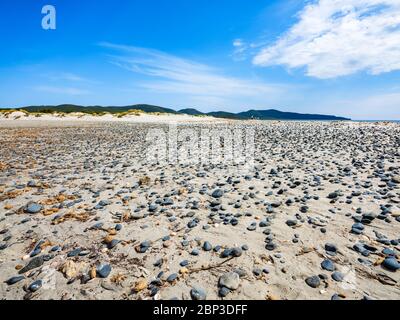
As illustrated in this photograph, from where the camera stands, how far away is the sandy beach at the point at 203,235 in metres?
3.19

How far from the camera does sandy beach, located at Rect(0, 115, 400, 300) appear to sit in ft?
10.5

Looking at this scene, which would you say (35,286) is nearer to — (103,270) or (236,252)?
(103,270)

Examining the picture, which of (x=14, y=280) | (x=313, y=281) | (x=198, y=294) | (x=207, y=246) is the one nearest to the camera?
(x=198, y=294)

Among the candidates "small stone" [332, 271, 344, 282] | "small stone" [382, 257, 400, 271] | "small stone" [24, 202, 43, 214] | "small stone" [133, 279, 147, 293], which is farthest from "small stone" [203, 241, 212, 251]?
"small stone" [24, 202, 43, 214]

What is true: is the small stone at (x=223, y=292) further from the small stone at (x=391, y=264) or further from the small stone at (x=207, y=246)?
the small stone at (x=391, y=264)

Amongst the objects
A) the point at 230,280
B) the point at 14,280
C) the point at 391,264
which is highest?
the point at 391,264

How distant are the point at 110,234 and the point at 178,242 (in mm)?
1294

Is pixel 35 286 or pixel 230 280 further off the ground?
pixel 230 280

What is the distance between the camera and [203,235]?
14.6ft

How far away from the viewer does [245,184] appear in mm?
7250

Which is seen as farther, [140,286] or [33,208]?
[33,208]

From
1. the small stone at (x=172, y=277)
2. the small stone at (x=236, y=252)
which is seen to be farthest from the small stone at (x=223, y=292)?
the small stone at (x=236, y=252)

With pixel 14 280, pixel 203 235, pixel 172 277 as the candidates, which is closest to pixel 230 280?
pixel 172 277
